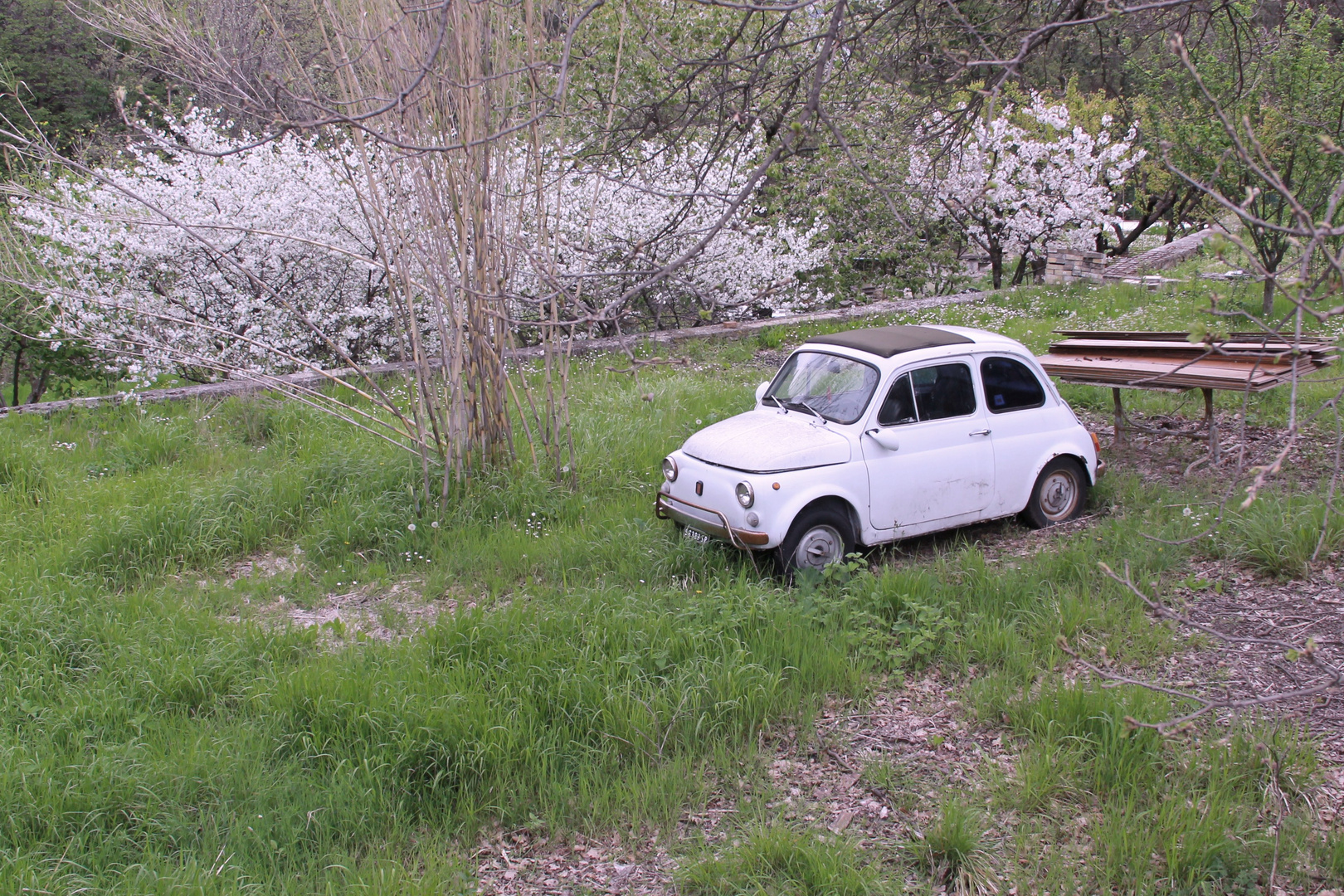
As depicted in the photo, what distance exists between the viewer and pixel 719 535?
5672mm

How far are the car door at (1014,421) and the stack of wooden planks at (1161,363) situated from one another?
58 centimetres

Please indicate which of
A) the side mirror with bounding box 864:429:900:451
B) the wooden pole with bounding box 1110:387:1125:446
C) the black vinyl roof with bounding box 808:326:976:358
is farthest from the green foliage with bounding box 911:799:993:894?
the wooden pole with bounding box 1110:387:1125:446

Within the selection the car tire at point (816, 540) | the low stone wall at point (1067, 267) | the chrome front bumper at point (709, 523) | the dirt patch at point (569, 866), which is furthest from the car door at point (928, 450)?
the low stone wall at point (1067, 267)

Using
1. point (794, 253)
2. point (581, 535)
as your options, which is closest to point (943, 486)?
point (581, 535)

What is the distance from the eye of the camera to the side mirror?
5.75 meters

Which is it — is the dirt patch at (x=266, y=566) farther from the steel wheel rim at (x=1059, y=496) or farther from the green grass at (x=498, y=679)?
the steel wheel rim at (x=1059, y=496)

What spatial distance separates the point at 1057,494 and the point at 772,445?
7.85 feet

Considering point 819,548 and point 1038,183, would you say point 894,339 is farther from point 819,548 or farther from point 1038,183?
point 1038,183

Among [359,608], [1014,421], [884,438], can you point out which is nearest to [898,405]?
[884,438]

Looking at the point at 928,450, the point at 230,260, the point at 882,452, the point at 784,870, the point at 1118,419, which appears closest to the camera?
the point at 784,870

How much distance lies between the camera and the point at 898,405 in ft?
19.5

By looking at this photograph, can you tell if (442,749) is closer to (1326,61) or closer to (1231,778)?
(1231,778)

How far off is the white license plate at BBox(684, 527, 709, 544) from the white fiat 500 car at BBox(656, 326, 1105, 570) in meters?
0.02

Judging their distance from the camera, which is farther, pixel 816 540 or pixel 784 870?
pixel 816 540
